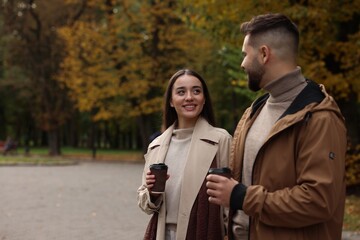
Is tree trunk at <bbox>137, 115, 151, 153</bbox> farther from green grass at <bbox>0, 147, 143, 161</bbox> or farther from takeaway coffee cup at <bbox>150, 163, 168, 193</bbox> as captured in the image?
takeaway coffee cup at <bbox>150, 163, 168, 193</bbox>

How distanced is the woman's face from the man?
821mm

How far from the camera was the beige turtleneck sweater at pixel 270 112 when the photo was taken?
8.26ft

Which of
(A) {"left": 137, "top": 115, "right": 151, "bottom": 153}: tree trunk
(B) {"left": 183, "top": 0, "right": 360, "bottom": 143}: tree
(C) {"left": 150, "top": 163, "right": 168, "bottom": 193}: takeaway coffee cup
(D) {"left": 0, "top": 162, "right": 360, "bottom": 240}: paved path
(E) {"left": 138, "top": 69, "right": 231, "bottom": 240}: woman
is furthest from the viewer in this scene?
(A) {"left": 137, "top": 115, "right": 151, "bottom": 153}: tree trunk

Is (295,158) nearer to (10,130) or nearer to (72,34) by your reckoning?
(72,34)

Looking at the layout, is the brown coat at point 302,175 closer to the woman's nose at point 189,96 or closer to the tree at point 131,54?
the woman's nose at point 189,96

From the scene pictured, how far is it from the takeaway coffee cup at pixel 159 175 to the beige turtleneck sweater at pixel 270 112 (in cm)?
53

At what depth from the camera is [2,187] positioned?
15523 mm

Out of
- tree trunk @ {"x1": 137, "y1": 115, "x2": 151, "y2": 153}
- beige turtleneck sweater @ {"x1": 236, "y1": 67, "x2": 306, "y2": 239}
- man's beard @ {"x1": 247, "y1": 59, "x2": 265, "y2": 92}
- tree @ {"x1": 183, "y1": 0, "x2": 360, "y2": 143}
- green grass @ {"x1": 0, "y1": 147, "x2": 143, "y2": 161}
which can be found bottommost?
green grass @ {"x1": 0, "y1": 147, "x2": 143, "y2": 161}

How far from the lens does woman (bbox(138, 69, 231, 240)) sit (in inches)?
126

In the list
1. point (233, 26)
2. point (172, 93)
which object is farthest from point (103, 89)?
point (172, 93)

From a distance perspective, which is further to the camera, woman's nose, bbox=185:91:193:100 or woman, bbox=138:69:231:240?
woman's nose, bbox=185:91:193:100

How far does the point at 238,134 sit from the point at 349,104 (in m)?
12.7

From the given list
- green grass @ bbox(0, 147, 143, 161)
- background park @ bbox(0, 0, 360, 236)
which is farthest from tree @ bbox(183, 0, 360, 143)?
green grass @ bbox(0, 147, 143, 161)

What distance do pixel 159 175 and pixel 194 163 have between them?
0.31 meters
